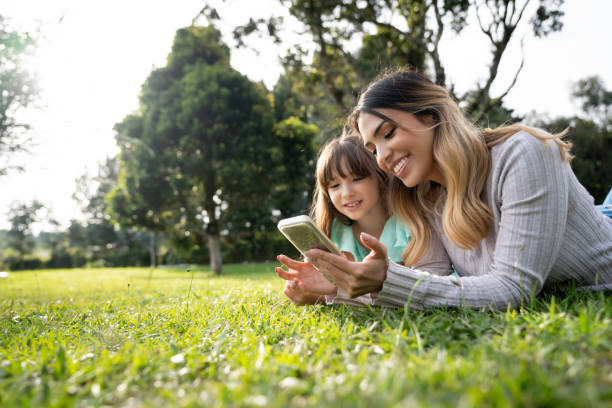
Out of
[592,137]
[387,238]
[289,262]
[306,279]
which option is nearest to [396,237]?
[387,238]

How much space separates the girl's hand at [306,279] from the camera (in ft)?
8.62

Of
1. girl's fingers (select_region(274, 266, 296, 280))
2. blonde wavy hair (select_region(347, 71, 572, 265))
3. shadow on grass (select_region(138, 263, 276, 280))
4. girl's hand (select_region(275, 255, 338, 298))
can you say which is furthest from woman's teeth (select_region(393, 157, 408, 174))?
shadow on grass (select_region(138, 263, 276, 280))

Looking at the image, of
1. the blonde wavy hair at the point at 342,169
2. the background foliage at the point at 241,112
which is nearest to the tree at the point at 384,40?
the background foliage at the point at 241,112

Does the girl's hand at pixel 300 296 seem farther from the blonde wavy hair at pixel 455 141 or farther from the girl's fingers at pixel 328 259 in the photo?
the blonde wavy hair at pixel 455 141

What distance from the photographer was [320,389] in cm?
109

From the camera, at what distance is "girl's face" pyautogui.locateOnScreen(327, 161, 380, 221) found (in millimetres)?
3318

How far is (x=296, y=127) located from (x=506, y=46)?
6.82 meters

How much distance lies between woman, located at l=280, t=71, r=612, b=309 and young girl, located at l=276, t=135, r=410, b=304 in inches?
18.8

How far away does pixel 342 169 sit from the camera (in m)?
3.38

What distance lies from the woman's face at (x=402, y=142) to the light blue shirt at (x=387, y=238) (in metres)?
0.59

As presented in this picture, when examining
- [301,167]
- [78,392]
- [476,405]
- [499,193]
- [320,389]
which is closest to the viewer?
[476,405]

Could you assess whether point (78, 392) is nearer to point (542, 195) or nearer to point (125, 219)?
point (542, 195)

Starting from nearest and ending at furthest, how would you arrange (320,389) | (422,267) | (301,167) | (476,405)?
(476,405) → (320,389) → (422,267) → (301,167)

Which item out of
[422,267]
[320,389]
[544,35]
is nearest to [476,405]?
[320,389]
